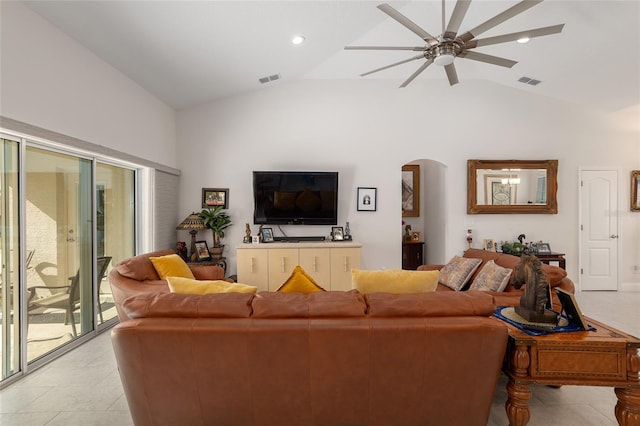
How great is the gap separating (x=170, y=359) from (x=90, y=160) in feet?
9.42

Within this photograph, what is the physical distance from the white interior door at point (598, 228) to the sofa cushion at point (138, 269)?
21.2ft

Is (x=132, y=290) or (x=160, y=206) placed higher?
(x=160, y=206)

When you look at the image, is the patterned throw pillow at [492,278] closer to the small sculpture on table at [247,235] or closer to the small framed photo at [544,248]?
the small framed photo at [544,248]

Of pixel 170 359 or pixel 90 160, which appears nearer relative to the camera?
pixel 170 359

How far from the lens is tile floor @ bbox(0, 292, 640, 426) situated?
6.69 ft

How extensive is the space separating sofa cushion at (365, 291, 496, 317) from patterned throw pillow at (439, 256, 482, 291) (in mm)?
1809

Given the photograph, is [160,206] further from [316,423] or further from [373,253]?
[316,423]

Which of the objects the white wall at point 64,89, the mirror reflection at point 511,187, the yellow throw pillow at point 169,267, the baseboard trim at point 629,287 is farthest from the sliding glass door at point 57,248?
the baseboard trim at point 629,287

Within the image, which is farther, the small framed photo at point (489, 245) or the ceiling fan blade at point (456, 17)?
the small framed photo at point (489, 245)

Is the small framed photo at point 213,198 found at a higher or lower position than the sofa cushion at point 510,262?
higher

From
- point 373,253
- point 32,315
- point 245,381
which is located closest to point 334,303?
point 245,381

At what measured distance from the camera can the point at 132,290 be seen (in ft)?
8.55

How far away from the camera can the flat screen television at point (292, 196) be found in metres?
5.08

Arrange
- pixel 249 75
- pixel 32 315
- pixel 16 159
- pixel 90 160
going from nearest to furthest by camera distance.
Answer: pixel 16 159 → pixel 32 315 → pixel 90 160 → pixel 249 75
